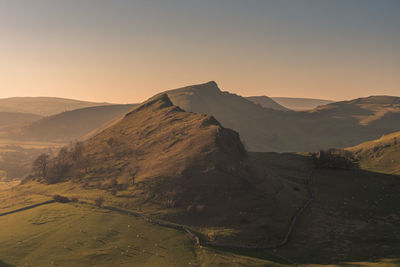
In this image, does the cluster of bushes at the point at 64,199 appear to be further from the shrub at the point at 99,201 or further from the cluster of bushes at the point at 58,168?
the cluster of bushes at the point at 58,168

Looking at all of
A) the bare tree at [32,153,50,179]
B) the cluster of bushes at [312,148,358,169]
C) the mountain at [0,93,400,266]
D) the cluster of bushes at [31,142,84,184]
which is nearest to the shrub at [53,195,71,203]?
the mountain at [0,93,400,266]

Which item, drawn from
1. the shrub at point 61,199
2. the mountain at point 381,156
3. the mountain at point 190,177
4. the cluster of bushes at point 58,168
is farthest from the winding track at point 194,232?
the mountain at point 381,156

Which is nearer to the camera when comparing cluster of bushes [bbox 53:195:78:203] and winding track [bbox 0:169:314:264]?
winding track [bbox 0:169:314:264]

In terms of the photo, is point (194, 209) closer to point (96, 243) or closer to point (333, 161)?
point (96, 243)

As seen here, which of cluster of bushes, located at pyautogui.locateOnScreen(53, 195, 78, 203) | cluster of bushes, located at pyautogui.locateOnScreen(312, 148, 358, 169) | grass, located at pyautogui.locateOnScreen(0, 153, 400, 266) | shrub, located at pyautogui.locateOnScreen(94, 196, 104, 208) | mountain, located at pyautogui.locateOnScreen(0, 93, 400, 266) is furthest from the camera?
cluster of bushes, located at pyautogui.locateOnScreen(312, 148, 358, 169)

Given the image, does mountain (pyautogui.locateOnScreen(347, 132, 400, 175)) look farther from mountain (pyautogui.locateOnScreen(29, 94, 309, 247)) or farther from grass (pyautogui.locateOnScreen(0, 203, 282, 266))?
grass (pyautogui.locateOnScreen(0, 203, 282, 266))

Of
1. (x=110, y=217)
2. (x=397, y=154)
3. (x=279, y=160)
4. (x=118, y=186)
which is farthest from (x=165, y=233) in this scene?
(x=397, y=154)

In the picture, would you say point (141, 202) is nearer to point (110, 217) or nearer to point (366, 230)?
point (110, 217)

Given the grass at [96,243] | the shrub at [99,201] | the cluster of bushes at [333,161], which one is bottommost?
the grass at [96,243]
